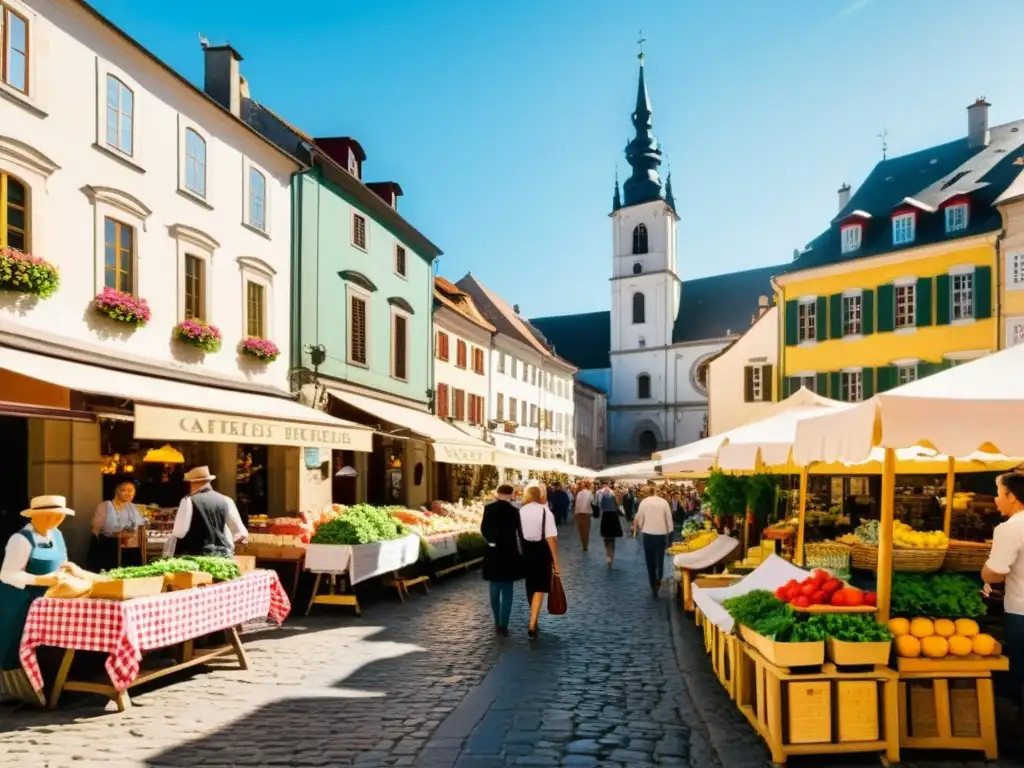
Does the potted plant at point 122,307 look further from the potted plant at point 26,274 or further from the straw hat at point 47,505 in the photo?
the straw hat at point 47,505

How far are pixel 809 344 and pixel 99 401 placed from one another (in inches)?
1022

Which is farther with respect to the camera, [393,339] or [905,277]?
[905,277]

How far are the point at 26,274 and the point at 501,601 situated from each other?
7588 millimetres

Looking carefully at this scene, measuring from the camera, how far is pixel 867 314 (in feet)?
96.1

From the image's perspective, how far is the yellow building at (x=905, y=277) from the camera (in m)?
26.7

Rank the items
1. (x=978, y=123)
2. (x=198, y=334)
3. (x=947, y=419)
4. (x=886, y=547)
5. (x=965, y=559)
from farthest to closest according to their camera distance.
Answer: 1. (x=978, y=123)
2. (x=198, y=334)
3. (x=965, y=559)
4. (x=886, y=547)
5. (x=947, y=419)

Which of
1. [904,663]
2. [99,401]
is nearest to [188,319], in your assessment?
[99,401]

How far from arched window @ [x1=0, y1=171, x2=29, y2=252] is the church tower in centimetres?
6464

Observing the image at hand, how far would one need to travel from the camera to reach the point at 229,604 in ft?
26.0

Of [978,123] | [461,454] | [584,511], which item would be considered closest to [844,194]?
[978,123]

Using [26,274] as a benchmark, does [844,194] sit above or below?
above

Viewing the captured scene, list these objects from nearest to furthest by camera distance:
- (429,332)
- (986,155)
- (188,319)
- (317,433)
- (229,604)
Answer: (229,604) → (317,433) → (188,319) → (429,332) → (986,155)

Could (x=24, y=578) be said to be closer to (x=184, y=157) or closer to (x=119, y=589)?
(x=119, y=589)

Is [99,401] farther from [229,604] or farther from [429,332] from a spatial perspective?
[429,332]
